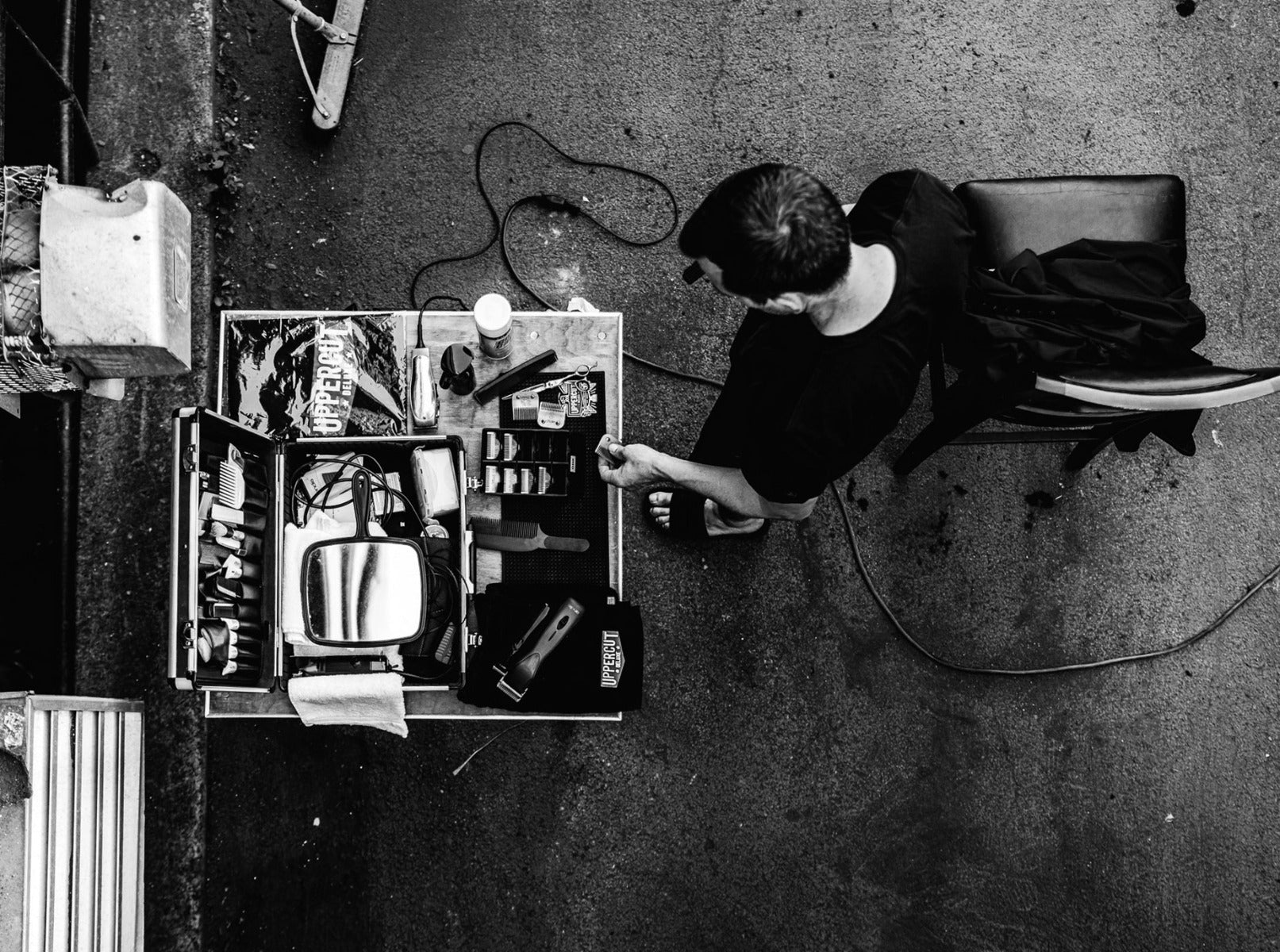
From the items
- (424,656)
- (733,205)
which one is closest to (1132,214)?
(733,205)

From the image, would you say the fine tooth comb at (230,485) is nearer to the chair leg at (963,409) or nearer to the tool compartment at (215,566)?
the tool compartment at (215,566)

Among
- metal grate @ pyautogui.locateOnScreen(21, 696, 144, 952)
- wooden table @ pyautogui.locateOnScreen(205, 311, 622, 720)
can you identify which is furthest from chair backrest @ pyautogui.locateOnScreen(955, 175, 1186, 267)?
metal grate @ pyautogui.locateOnScreen(21, 696, 144, 952)

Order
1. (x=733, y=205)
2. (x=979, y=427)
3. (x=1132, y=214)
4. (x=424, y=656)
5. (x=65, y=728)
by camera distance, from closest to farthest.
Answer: (x=733, y=205) → (x=424, y=656) → (x=65, y=728) → (x=1132, y=214) → (x=979, y=427)

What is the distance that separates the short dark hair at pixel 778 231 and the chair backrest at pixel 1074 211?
1.17 m

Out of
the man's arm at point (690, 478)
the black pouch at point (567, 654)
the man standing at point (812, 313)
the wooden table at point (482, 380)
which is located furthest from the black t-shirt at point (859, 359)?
the black pouch at point (567, 654)

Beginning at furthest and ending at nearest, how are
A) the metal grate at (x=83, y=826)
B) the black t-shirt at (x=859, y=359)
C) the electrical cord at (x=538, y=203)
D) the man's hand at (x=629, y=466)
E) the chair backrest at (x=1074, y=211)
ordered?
1. the electrical cord at (x=538, y=203)
2. the chair backrest at (x=1074, y=211)
3. the man's hand at (x=629, y=466)
4. the metal grate at (x=83, y=826)
5. the black t-shirt at (x=859, y=359)

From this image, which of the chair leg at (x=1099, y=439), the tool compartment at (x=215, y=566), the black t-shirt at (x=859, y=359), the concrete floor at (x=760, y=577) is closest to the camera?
the tool compartment at (x=215, y=566)

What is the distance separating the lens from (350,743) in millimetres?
2871

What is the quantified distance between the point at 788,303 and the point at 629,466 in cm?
64

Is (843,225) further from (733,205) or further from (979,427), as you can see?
(979,427)

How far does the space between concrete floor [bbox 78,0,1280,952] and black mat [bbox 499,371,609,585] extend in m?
0.80

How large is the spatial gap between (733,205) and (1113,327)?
124cm

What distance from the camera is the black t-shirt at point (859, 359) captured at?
1840 millimetres

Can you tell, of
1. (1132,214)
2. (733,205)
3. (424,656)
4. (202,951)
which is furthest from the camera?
(202,951)
